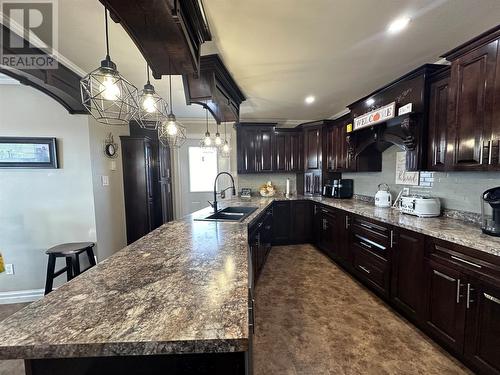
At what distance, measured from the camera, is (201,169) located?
4500mm

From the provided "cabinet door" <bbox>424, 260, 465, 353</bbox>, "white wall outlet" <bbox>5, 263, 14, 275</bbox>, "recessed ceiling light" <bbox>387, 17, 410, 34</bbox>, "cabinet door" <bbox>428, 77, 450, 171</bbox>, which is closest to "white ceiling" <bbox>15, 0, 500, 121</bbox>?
"recessed ceiling light" <bbox>387, 17, 410, 34</bbox>

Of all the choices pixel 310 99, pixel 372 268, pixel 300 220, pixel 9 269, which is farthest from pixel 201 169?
pixel 372 268

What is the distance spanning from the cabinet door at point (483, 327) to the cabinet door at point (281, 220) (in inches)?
110

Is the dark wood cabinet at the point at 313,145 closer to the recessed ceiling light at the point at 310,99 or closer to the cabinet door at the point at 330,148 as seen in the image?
the cabinet door at the point at 330,148

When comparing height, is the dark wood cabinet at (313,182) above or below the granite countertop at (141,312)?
above

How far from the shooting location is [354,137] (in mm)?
3371

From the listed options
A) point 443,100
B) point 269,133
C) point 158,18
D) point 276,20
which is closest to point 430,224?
point 443,100

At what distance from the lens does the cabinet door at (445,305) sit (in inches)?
62.0

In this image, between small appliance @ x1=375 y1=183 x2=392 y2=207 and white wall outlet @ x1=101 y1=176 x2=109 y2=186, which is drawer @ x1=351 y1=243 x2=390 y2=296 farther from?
white wall outlet @ x1=101 y1=176 x2=109 y2=186

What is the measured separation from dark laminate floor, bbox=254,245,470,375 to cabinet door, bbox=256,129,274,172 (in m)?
2.30

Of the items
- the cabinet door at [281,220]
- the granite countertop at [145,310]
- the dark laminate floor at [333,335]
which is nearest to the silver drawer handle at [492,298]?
the granite countertop at [145,310]

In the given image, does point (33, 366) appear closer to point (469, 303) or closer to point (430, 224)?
point (469, 303)

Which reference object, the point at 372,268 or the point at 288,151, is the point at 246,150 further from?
the point at 372,268

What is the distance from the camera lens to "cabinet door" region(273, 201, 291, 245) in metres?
4.18
